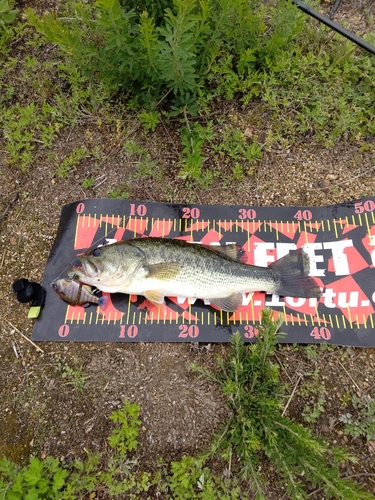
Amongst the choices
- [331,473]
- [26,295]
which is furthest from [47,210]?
[331,473]

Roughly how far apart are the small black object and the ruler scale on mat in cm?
11

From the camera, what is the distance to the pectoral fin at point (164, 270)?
4332mm

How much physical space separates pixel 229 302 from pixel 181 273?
700mm

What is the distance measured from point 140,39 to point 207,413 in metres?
4.31

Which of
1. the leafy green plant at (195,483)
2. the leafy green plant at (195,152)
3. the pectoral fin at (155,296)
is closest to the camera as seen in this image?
the leafy green plant at (195,483)

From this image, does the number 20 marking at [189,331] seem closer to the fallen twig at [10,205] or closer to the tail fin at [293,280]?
the tail fin at [293,280]

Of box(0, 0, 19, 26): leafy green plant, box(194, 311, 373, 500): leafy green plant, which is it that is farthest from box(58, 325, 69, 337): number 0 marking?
box(0, 0, 19, 26): leafy green plant

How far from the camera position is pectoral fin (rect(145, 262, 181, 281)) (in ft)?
14.2

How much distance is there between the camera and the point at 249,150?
5129 millimetres

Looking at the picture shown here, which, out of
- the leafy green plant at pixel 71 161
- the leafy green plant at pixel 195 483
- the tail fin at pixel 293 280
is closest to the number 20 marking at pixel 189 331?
the tail fin at pixel 293 280

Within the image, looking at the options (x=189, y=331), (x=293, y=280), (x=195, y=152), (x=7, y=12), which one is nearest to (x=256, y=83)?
(x=195, y=152)

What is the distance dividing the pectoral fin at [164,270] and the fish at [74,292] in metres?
0.84

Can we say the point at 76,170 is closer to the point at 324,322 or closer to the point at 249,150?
the point at 249,150

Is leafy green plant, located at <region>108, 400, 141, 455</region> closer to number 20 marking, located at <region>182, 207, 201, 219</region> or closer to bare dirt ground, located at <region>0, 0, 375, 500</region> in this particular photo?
bare dirt ground, located at <region>0, 0, 375, 500</region>
